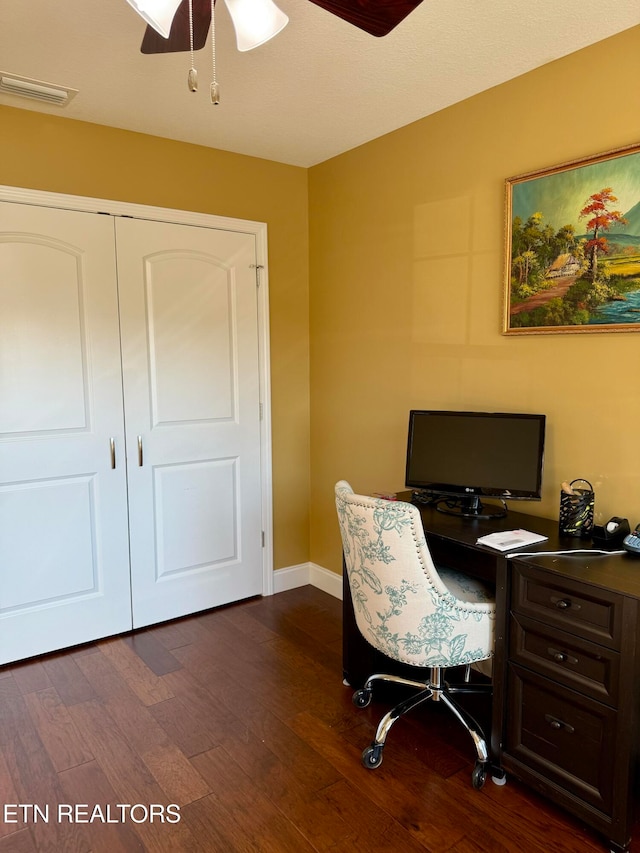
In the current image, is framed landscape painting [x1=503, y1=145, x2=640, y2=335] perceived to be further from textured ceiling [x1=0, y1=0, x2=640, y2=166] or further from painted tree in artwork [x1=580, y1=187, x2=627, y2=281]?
textured ceiling [x1=0, y1=0, x2=640, y2=166]

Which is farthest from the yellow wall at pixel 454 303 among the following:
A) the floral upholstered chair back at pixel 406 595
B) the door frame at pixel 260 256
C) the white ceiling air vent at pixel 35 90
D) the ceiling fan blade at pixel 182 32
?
the white ceiling air vent at pixel 35 90

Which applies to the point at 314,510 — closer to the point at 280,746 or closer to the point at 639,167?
the point at 280,746

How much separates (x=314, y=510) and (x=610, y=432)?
201cm

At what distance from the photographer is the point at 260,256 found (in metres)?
3.49

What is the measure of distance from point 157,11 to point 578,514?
201cm

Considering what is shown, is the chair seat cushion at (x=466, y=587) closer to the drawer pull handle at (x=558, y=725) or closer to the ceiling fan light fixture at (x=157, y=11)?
the drawer pull handle at (x=558, y=725)

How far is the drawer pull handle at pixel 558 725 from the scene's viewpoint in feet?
6.01

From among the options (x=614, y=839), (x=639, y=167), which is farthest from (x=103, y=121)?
(x=614, y=839)

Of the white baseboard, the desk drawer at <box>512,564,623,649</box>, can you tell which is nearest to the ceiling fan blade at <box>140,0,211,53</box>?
the desk drawer at <box>512,564,623,649</box>

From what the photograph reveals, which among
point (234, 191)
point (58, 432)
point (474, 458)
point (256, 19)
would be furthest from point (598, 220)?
point (58, 432)

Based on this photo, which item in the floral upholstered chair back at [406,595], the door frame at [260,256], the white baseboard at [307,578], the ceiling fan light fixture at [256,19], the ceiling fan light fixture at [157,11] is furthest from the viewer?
the white baseboard at [307,578]

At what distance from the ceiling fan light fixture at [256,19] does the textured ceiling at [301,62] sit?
39cm

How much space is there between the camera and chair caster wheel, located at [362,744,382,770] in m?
2.11

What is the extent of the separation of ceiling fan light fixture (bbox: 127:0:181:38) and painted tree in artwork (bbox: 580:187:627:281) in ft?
5.18
